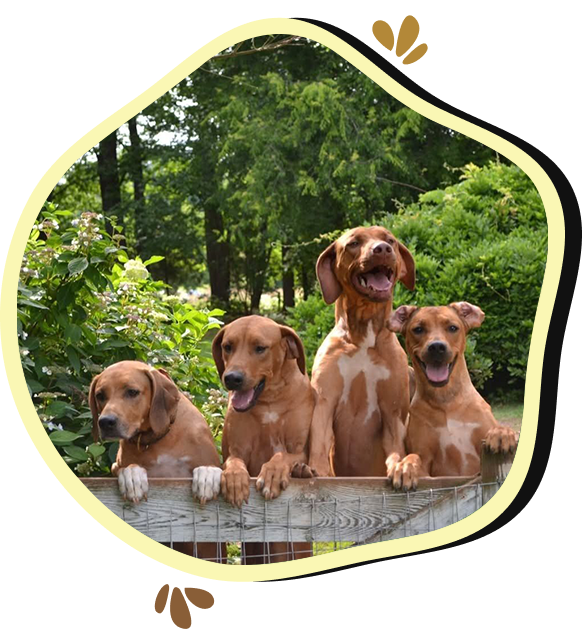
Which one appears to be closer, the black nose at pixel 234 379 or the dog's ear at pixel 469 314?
the black nose at pixel 234 379

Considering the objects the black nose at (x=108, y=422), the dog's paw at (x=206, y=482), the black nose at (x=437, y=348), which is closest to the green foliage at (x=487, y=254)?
the black nose at (x=437, y=348)

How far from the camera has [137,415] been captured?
264cm

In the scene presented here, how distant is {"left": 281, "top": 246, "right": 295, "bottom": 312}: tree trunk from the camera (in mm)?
3018

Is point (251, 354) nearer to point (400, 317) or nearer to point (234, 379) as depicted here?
point (234, 379)

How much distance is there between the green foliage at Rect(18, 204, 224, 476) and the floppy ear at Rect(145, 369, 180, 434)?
0.36 meters

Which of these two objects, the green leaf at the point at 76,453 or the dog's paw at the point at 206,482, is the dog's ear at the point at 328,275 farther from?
the green leaf at the point at 76,453

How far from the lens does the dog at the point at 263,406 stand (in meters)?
2.58

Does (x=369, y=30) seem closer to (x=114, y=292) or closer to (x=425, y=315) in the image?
(x=425, y=315)

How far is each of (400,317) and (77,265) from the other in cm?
Result: 110

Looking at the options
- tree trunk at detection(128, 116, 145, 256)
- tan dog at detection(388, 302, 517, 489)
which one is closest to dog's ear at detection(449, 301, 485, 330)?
tan dog at detection(388, 302, 517, 489)

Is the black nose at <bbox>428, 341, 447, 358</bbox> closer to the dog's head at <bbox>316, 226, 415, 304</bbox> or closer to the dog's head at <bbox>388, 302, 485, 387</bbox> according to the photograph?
the dog's head at <bbox>388, 302, 485, 387</bbox>

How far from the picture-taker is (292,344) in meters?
2.65

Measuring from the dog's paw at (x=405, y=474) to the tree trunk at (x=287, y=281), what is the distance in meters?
0.67

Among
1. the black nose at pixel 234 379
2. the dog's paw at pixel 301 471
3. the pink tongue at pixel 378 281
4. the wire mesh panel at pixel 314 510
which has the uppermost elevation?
the pink tongue at pixel 378 281
